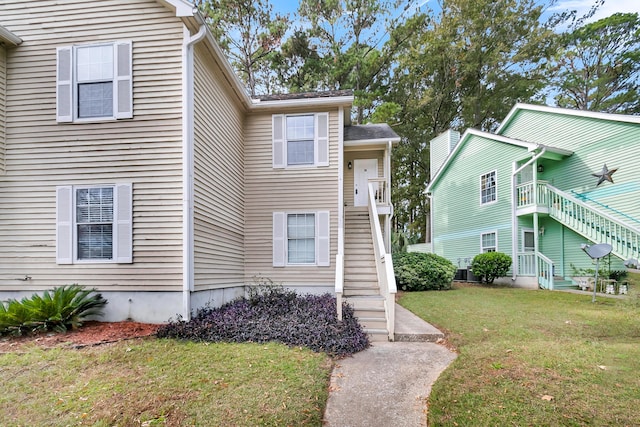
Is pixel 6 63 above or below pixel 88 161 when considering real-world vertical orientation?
above

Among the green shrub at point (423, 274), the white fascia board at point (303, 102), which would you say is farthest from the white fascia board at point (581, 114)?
the white fascia board at point (303, 102)

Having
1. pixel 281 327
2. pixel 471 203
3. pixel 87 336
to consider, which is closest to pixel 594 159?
pixel 471 203

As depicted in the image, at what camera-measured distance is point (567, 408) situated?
3139mm

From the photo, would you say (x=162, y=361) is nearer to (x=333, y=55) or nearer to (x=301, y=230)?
(x=301, y=230)

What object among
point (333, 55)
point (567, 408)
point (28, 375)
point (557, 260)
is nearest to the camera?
point (567, 408)

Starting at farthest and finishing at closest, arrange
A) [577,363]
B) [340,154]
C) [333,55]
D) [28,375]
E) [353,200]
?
1. [333,55]
2. [353,200]
3. [340,154]
4. [577,363]
5. [28,375]

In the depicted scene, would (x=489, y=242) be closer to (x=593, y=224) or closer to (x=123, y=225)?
(x=593, y=224)

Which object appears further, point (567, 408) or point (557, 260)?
point (557, 260)

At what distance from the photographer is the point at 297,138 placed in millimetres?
9227

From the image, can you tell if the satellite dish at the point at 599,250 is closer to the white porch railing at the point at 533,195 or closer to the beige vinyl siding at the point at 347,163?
the white porch railing at the point at 533,195

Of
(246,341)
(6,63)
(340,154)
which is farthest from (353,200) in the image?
(6,63)

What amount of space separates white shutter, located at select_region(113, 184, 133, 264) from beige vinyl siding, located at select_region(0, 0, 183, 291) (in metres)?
0.10

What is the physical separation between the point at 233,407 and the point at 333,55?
21883 millimetres

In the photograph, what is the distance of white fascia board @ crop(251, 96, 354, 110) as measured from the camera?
8883 mm
